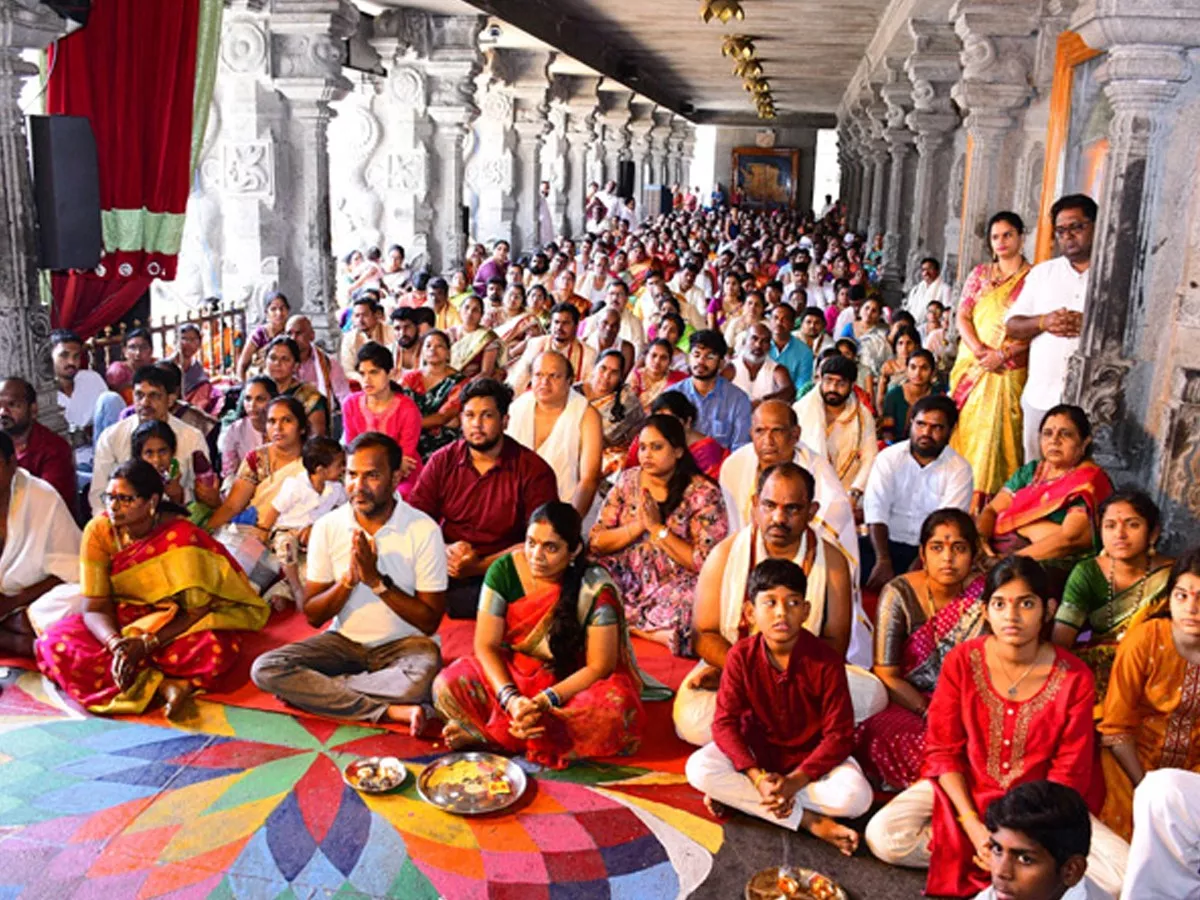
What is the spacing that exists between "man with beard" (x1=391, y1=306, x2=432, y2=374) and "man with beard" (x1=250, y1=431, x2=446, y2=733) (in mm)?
3277

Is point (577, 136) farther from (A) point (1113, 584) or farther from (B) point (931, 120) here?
(A) point (1113, 584)

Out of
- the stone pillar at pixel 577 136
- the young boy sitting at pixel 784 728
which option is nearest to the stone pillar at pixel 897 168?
the stone pillar at pixel 577 136

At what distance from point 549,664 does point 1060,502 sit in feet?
6.66

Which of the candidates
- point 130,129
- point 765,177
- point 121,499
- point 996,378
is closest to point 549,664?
point 121,499

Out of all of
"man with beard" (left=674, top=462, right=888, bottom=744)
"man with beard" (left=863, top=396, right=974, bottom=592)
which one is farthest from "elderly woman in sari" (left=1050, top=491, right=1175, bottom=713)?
"man with beard" (left=863, top=396, right=974, bottom=592)

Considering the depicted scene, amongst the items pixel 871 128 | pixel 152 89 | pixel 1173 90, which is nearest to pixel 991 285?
pixel 1173 90

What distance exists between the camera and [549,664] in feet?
12.2

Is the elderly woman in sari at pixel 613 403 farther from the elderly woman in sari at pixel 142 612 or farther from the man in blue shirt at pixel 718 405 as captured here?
the elderly woman in sari at pixel 142 612

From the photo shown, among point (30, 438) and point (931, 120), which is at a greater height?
point (931, 120)

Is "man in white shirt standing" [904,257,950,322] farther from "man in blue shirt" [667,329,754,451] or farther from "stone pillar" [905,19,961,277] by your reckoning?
"man in blue shirt" [667,329,754,451]

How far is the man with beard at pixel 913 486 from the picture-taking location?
4781mm

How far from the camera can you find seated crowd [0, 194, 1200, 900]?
9.97 feet

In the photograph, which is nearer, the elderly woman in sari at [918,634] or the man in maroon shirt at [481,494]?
the elderly woman in sari at [918,634]

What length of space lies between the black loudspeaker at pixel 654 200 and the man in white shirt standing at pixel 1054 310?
2408 centimetres
